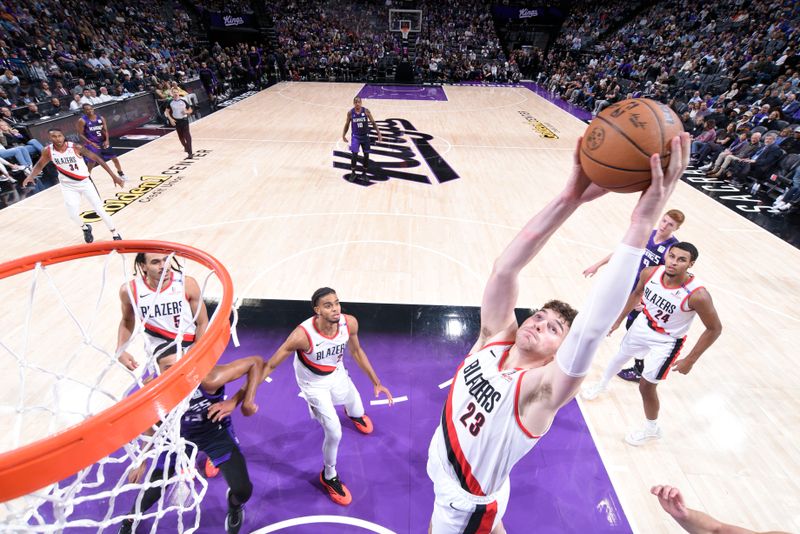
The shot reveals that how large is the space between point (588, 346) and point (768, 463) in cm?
363

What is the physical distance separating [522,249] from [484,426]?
81 cm

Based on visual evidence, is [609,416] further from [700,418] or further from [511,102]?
[511,102]

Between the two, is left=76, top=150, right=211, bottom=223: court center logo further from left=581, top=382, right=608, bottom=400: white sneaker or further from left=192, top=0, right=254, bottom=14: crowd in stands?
left=192, top=0, right=254, bottom=14: crowd in stands

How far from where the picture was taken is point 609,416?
402 centimetres

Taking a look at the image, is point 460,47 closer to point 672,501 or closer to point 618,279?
point 672,501

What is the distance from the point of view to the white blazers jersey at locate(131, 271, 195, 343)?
3322 millimetres

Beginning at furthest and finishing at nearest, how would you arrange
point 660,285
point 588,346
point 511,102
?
point 511,102
point 660,285
point 588,346

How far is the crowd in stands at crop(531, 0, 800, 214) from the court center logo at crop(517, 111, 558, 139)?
284 cm

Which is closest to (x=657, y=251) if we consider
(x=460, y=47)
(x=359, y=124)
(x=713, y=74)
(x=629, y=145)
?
(x=629, y=145)

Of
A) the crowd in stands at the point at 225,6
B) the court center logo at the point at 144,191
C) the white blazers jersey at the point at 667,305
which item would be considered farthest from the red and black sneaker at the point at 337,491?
the crowd in stands at the point at 225,6

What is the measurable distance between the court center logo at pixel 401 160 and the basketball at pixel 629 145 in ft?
25.8

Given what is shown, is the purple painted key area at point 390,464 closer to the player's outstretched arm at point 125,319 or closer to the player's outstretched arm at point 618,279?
the player's outstretched arm at point 125,319

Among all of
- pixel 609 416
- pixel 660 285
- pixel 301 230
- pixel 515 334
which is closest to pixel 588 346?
pixel 515 334

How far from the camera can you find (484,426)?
196 cm
